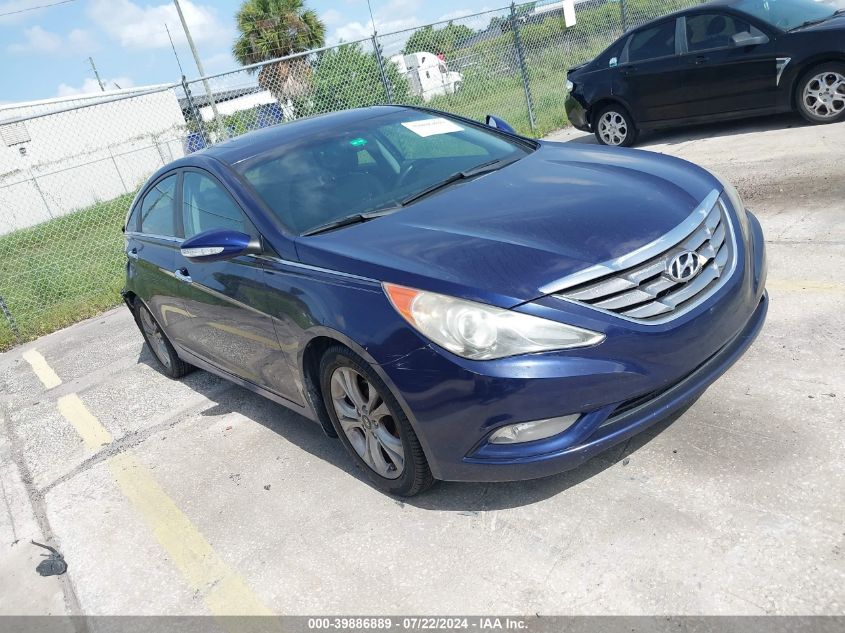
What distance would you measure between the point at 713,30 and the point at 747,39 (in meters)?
0.47

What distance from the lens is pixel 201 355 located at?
4.54 m

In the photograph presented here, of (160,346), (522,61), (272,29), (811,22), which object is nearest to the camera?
(160,346)

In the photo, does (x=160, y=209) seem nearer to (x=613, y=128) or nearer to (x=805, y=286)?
(x=805, y=286)

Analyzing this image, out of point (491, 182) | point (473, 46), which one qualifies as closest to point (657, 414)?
point (491, 182)

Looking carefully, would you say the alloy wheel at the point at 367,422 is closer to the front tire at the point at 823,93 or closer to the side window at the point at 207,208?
the side window at the point at 207,208

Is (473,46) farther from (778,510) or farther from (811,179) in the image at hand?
(778,510)

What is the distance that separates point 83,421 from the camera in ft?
16.7

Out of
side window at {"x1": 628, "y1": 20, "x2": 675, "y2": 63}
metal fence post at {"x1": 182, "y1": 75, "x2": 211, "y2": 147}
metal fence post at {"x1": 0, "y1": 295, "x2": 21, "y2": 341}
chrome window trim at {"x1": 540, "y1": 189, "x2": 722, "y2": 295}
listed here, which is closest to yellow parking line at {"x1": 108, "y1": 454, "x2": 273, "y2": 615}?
chrome window trim at {"x1": 540, "y1": 189, "x2": 722, "y2": 295}

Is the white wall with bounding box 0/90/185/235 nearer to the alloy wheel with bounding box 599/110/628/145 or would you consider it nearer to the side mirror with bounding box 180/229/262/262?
the alloy wheel with bounding box 599/110/628/145

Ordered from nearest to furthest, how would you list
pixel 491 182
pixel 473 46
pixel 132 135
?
1. pixel 491 182
2. pixel 473 46
3. pixel 132 135

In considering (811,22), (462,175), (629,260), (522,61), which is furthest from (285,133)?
(522,61)

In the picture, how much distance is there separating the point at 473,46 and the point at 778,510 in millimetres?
10507

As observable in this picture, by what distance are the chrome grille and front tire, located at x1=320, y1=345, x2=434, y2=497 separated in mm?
817

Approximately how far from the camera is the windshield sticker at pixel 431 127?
4195 millimetres
